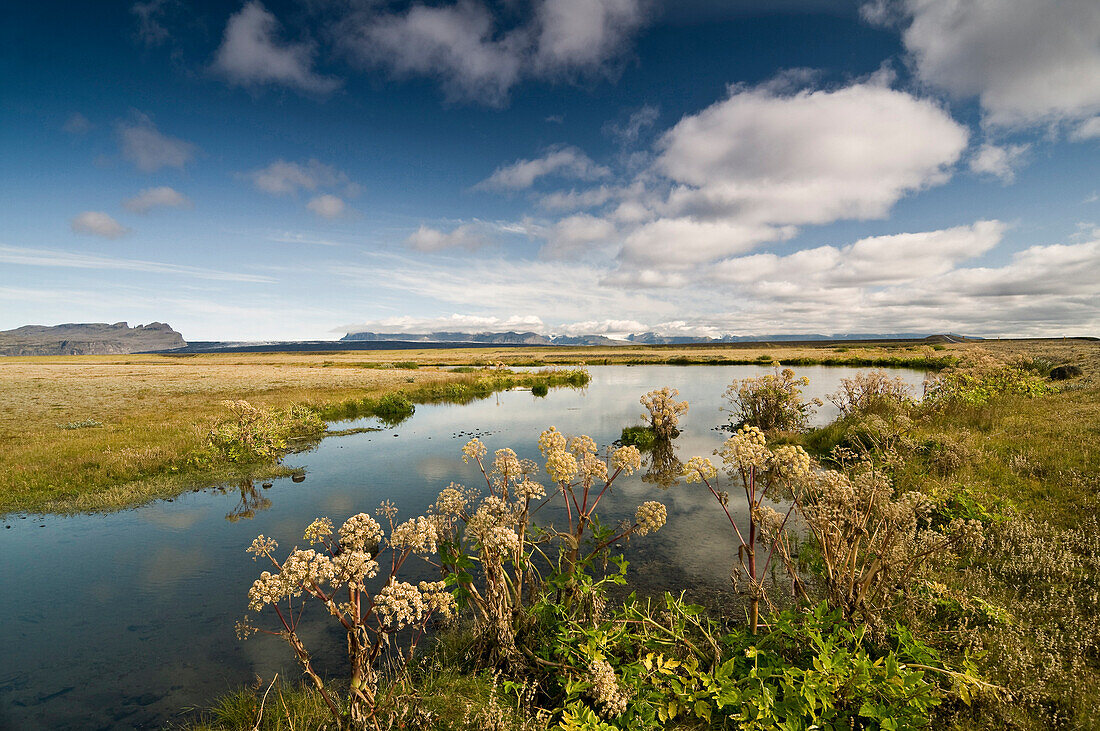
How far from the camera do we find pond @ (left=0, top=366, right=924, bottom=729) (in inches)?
277

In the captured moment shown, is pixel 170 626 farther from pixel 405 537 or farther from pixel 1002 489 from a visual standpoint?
pixel 1002 489

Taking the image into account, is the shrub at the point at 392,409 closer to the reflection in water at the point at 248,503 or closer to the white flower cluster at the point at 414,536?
the reflection in water at the point at 248,503

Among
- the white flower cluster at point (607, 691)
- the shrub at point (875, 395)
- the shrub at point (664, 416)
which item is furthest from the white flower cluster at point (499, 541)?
the shrub at point (875, 395)

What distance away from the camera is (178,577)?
10.2m

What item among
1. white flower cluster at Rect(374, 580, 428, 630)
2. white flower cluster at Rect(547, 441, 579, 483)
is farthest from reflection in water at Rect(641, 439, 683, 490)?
white flower cluster at Rect(374, 580, 428, 630)

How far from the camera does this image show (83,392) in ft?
150

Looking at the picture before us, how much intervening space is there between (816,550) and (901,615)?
77.3 inches

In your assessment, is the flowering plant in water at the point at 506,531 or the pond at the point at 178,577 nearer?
the flowering plant in water at the point at 506,531

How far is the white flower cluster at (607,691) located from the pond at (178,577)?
4918 millimetres

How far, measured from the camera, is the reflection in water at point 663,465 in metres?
16.4

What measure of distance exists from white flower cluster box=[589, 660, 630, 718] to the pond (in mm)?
4918

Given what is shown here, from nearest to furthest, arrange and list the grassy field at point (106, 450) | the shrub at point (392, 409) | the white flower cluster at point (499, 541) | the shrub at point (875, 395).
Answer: the white flower cluster at point (499, 541) → the grassy field at point (106, 450) → the shrub at point (875, 395) → the shrub at point (392, 409)

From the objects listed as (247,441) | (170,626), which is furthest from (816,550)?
(247,441)

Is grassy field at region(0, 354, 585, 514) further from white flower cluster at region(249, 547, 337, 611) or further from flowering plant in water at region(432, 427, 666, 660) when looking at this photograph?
Result: white flower cluster at region(249, 547, 337, 611)
